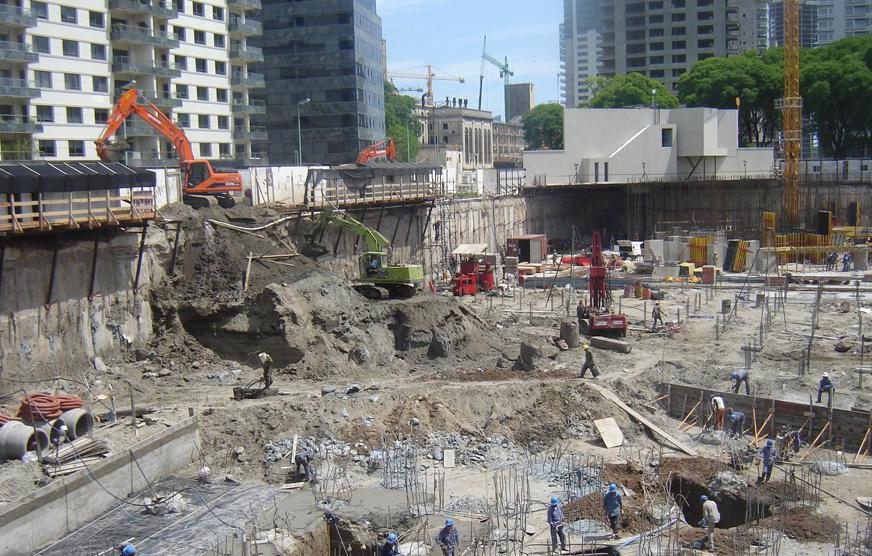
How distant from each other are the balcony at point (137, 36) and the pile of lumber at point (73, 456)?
3778 centimetres

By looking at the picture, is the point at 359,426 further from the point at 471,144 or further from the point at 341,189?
the point at 471,144

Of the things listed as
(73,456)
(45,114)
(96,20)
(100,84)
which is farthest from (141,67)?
(73,456)

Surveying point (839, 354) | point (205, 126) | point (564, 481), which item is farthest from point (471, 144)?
point (564, 481)

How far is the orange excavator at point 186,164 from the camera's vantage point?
35.6 meters

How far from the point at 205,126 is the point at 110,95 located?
28.0 ft

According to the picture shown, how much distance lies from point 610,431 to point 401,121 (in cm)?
10667

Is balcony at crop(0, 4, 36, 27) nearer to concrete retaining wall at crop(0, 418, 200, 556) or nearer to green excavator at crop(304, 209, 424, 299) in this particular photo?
green excavator at crop(304, 209, 424, 299)

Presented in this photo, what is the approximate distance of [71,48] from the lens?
50.7 meters

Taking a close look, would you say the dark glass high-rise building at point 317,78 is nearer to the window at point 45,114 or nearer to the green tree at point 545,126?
the window at point 45,114

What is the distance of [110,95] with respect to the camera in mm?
53219

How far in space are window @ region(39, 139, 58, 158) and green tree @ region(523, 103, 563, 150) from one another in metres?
92.4

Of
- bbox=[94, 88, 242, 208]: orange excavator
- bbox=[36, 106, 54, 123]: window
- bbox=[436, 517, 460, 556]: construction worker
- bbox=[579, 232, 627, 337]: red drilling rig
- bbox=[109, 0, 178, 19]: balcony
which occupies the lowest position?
bbox=[436, 517, 460, 556]: construction worker

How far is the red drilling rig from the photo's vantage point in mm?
36125

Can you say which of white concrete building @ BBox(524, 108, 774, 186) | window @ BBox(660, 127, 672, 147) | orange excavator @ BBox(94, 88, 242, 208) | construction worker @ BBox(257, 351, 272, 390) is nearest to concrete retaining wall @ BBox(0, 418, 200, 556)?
construction worker @ BBox(257, 351, 272, 390)
